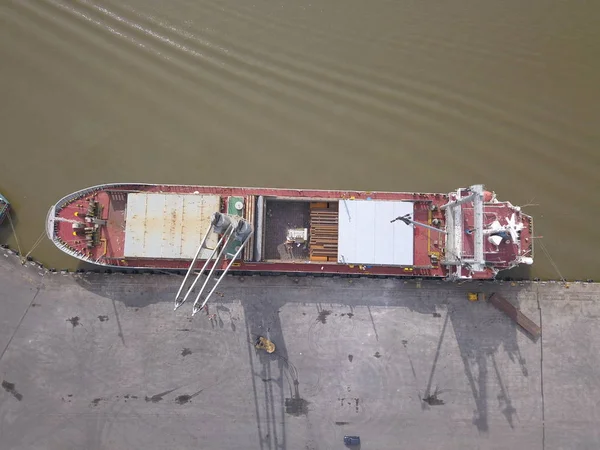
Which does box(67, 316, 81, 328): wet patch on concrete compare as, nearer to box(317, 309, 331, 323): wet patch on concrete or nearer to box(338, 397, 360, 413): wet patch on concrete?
box(317, 309, 331, 323): wet patch on concrete

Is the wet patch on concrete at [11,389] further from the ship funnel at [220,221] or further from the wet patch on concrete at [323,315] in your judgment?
the wet patch on concrete at [323,315]

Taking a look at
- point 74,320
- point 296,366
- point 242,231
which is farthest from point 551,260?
point 74,320

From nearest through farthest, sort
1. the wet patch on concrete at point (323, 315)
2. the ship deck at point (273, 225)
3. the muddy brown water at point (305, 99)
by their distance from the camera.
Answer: the ship deck at point (273, 225)
the wet patch on concrete at point (323, 315)
the muddy brown water at point (305, 99)

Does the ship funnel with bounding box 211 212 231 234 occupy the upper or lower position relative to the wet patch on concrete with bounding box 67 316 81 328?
upper

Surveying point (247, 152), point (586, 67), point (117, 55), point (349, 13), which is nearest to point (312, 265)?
point (247, 152)

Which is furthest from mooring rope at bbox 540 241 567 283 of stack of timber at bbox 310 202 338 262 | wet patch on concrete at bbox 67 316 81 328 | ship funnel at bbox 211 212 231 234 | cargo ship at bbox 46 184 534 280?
wet patch on concrete at bbox 67 316 81 328

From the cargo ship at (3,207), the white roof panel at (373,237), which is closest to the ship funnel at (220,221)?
the white roof panel at (373,237)
